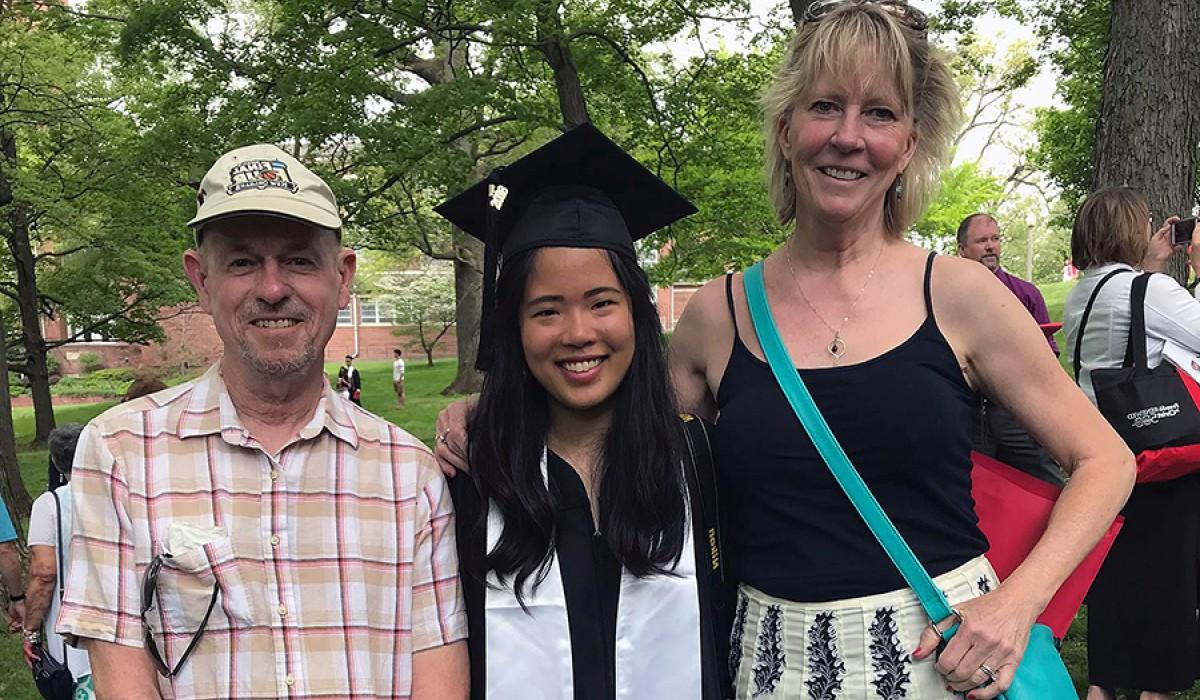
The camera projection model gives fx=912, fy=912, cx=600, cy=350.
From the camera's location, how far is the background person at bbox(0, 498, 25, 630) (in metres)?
4.11

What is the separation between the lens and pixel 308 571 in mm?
1774

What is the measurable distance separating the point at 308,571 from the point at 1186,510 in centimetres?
340

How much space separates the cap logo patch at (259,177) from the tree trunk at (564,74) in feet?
27.5

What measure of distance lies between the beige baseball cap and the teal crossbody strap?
984 mm

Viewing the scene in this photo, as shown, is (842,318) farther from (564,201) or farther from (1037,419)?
(564,201)

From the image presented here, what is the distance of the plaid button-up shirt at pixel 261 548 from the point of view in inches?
66.4

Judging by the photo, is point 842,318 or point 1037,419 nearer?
point 1037,419

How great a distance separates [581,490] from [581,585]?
0.20m

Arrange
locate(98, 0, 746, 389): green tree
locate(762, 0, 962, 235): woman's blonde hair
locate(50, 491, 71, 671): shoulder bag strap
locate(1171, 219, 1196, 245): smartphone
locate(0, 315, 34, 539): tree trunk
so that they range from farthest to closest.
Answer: locate(98, 0, 746, 389): green tree
locate(0, 315, 34, 539): tree trunk
locate(1171, 219, 1196, 245): smartphone
locate(50, 491, 71, 671): shoulder bag strap
locate(762, 0, 962, 235): woman's blonde hair

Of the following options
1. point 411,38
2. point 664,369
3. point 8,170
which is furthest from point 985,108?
point 664,369

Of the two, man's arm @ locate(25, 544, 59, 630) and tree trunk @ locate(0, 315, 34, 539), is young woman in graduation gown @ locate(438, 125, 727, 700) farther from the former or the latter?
tree trunk @ locate(0, 315, 34, 539)

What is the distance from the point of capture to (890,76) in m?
1.87

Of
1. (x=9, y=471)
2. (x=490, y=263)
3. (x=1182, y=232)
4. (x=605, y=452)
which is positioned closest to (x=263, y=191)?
(x=490, y=263)

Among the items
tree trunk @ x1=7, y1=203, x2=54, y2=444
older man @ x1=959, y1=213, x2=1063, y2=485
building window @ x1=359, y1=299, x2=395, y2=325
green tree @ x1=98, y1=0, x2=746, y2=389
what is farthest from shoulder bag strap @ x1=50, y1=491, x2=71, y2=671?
building window @ x1=359, y1=299, x2=395, y2=325
